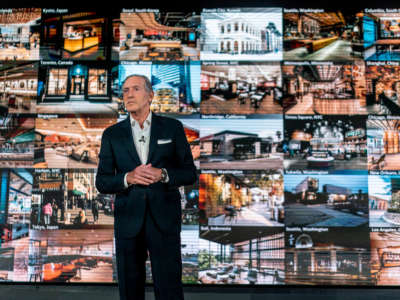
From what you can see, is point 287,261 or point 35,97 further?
point 35,97

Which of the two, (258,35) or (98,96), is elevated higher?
(258,35)

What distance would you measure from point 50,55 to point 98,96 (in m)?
0.73

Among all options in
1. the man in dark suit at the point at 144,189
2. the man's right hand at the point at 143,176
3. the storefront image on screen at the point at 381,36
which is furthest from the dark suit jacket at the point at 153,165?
the storefront image on screen at the point at 381,36

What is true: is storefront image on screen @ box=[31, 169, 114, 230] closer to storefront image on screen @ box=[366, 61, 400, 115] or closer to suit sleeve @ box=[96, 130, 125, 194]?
suit sleeve @ box=[96, 130, 125, 194]

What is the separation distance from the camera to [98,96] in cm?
367

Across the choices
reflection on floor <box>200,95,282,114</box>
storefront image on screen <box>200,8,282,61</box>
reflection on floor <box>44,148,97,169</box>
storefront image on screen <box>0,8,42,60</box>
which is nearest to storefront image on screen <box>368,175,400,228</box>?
reflection on floor <box>200,95,282,114</box>

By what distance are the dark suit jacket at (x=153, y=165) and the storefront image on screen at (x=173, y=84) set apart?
1620 millimetres

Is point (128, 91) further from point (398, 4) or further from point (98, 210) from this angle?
point (398, 4)

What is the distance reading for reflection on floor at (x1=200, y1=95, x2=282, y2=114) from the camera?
3617 mm

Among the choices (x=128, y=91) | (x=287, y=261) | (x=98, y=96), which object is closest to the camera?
(x=128, y=91)

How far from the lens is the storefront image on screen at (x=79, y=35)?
3707 millimetres

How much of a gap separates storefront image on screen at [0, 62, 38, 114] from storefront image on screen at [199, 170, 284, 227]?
209cm

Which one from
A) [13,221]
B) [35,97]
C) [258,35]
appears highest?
[258,35]

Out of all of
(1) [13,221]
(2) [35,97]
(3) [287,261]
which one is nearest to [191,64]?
(2) [35,97]
